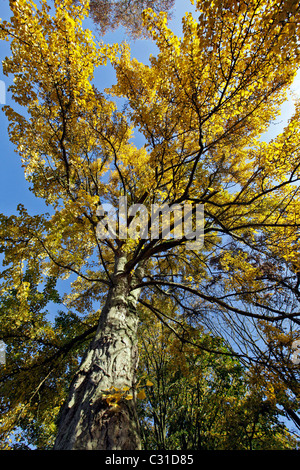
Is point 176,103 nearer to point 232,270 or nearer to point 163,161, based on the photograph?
point 163,161

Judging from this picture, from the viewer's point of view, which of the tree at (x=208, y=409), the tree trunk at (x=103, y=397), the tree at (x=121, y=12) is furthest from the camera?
the tree at (x=121, y=12)

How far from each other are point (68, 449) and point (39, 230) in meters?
2.13

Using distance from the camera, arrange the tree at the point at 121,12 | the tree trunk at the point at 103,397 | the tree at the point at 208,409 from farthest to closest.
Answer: the tree at the point at 121,12
the tree at the point at 208,409
the tree trunk at the point at 103,397

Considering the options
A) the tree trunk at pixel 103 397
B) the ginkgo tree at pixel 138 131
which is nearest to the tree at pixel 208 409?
the ginkgo tree at pixel 138 131

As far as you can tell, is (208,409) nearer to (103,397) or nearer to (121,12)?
(103,397)

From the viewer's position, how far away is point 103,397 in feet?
4.79

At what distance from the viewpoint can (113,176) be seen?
6273 millimetres

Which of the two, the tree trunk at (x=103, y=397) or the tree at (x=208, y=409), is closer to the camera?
the tree trunk at (x=103, y=397)

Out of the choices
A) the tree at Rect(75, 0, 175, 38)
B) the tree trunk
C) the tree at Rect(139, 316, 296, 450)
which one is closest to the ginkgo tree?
the tree trunk

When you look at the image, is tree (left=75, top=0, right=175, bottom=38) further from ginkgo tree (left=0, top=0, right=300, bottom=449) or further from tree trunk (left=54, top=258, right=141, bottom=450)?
tree trunk (left=54, top=258, right=141, bottom=450)

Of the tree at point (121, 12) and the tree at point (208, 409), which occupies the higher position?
the tree at point (121, 12)

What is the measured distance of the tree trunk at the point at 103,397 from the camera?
1.29 m

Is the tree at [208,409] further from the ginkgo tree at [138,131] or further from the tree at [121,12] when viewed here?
the tree at [121,12]
